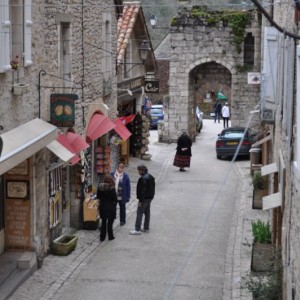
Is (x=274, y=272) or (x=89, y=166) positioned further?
(x=89, y=166)

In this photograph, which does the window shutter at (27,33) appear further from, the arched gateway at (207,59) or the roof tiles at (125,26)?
the arched gateway at (207,59)

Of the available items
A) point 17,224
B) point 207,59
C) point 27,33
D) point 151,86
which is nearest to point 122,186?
point 17,224

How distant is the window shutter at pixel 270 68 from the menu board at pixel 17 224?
477cm

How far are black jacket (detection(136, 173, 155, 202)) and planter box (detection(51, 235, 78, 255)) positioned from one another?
2.01 metres

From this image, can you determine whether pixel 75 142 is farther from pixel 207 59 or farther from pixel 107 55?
pixel 207 59

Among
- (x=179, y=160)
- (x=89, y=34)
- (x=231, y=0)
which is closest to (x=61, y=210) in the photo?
(x=89, y=34)

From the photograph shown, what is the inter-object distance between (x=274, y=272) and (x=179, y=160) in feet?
52.5

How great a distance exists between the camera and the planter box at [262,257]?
12.9 meters

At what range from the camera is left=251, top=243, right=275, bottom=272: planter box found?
12891 millimetres

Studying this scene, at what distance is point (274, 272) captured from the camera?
11070 millimetres

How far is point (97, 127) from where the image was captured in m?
18.2

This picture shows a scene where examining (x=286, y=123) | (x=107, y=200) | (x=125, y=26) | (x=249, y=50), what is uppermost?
(x=125, y=26)

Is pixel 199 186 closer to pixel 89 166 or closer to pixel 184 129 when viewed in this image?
pixel 89 166

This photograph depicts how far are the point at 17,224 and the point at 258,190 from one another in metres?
7.73
